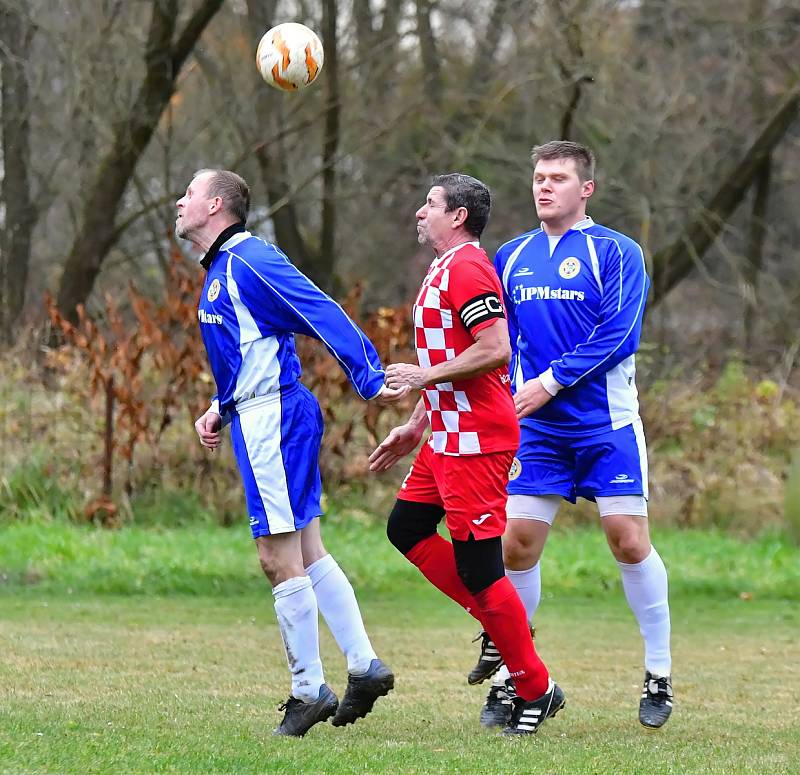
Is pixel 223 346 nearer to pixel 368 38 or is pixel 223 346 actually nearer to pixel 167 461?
pixel 167 461

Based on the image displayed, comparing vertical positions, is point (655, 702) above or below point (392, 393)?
below

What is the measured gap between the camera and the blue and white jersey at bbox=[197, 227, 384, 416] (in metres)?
5.16

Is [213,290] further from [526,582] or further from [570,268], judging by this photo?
[526,582]

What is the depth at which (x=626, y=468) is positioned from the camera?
18.5 feet

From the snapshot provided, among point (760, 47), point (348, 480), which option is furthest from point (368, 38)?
point (348, 480)

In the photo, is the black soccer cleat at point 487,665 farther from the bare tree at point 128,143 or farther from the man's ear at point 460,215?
the bare tree at point 128,143

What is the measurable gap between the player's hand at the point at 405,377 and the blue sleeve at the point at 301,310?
0.13ft

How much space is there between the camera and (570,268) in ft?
18.8

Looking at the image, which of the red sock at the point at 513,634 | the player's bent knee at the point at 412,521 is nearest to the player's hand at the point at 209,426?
the player's bent knee at the point at 412,521

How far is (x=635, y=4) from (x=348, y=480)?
1106 cm

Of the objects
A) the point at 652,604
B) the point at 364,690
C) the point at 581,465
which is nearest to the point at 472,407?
the point at 581,465

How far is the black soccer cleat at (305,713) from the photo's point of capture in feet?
17.1

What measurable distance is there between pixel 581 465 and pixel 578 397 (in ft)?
0.93

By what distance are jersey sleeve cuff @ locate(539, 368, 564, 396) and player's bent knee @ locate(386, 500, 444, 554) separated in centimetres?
65
